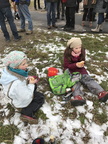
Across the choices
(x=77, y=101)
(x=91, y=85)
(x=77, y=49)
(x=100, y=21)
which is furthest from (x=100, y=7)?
(x=77, y=101)

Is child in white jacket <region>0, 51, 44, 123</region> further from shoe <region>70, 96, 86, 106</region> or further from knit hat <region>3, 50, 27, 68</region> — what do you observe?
shoe <region>70, 96, 86, 106</region>

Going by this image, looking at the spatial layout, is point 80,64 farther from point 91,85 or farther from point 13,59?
point 13,59

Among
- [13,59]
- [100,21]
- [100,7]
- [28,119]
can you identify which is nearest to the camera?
[13,59]

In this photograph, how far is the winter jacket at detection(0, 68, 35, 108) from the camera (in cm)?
177

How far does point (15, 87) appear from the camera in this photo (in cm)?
178

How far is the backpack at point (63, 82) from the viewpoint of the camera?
8.31 feet

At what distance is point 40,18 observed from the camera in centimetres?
743

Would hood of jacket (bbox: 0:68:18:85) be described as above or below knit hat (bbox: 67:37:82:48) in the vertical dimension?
below

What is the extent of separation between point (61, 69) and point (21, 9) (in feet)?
9.09

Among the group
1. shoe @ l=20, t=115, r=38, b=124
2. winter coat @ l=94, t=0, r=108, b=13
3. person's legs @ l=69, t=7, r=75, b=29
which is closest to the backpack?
shoe @ l=20, t=115, r=38, b=124

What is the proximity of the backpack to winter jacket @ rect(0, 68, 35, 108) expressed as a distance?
0.69 meters

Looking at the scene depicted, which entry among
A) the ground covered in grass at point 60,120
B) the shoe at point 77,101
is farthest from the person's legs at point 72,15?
the shoe at point 77,101

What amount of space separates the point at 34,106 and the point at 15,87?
604mm

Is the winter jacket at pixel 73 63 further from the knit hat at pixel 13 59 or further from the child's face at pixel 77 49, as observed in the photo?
the knit hat at pixel 13 59
